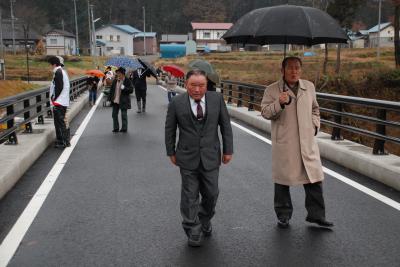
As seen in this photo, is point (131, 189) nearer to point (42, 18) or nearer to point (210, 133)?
point (210, 133)

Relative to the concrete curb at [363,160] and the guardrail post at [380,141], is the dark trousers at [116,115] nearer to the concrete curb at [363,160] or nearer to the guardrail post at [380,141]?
the concrete curb at [363,160]

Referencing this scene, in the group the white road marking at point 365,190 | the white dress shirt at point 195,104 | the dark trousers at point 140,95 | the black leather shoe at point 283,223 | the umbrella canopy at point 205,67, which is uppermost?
the umbrella canopy at point 205,67

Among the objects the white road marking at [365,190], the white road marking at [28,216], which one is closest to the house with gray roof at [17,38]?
the white road marking at [28,216]

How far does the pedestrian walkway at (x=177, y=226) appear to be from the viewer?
4.22 metres

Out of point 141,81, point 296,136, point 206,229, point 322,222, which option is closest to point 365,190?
point 322,222

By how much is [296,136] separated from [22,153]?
4.90m

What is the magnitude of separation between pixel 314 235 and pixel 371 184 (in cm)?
240

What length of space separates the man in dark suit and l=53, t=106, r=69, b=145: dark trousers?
228 inches

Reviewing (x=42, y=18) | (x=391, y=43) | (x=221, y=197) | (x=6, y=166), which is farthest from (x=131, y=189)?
(x=42, y=18)

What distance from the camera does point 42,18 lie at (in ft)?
356

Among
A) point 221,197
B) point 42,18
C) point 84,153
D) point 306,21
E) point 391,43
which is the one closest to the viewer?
point 306,21

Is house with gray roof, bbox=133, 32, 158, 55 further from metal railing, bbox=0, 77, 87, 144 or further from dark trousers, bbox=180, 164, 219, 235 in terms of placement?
dark trousers, bbox=180, 164, 219, 235

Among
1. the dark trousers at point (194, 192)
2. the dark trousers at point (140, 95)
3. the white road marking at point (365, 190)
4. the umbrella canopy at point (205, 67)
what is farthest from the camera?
the dark trousers at point (140, 95)

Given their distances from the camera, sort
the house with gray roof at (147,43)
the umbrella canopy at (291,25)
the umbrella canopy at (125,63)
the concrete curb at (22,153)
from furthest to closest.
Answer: the house with gray roof at (147,43) → the umbrella canopy at (125,63) → the concrete curb at (22,153) → the umbrella canopy at (291,25)
